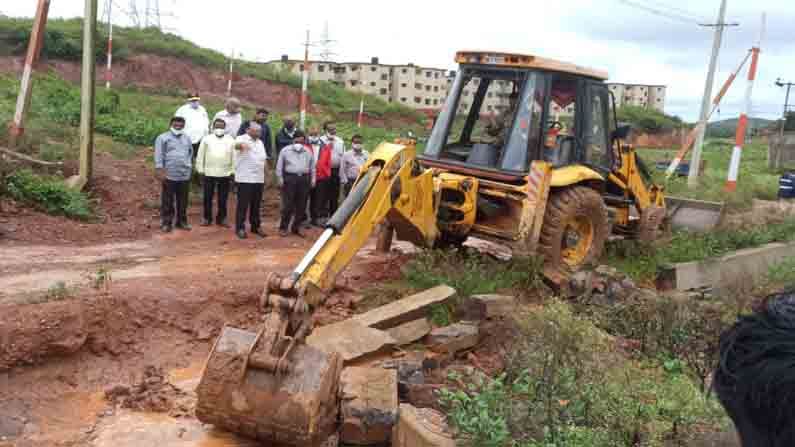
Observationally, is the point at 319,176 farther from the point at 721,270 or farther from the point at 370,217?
the point at 370,217

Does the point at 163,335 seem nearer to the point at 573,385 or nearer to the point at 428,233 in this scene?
the point at 428,233

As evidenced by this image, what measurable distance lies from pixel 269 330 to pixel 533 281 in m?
3.92

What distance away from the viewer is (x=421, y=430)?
4.21m

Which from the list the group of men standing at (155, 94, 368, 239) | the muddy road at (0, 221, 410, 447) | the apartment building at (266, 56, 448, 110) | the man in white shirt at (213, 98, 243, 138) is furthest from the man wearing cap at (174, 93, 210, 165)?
the apartment building at (266, 56, 448, 110)

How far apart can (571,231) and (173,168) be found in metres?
5.32

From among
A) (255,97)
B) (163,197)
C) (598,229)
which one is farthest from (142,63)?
(598,229)

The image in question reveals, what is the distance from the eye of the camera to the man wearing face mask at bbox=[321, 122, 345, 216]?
11859mm

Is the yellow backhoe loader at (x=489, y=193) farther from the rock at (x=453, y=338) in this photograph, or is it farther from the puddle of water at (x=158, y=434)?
the rock at (x=453, y=338)

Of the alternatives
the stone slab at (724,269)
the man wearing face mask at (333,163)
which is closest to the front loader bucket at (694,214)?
the stone slab at (724,269)

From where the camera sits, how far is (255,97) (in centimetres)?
3538

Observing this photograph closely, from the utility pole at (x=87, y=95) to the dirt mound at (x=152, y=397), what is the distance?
6465mm

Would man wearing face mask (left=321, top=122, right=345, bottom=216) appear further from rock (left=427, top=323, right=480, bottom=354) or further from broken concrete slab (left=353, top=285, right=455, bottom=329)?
rock (left=427, top=323, right=480, bottom=354)

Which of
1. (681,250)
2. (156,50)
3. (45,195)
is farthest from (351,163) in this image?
(156,50)

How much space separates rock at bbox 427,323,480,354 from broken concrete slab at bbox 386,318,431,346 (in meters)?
0.10
